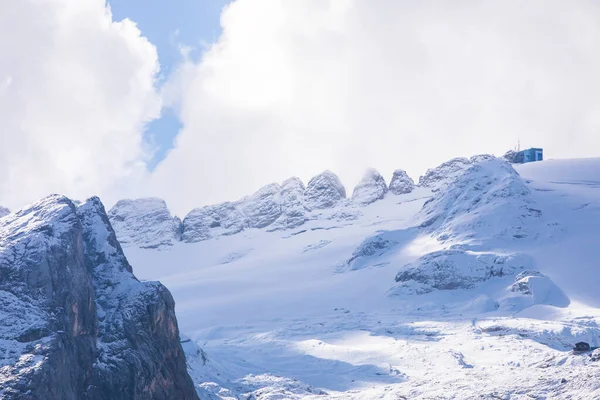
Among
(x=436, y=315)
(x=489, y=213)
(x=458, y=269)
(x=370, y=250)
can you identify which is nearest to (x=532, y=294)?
(x=436, y=315)

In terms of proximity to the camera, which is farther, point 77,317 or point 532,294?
point 532,294

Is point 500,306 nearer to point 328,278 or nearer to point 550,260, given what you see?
point 550,260

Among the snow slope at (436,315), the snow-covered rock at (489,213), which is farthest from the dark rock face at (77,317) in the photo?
the snow-covered rock at (489,213)

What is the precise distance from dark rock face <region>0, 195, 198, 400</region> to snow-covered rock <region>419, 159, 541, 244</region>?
4286 inches

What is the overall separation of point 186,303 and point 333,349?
7264 centimetres

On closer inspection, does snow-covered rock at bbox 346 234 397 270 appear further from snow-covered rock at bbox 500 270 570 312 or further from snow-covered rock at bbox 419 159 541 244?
snow-covered rock at bbox 500 270 570 312

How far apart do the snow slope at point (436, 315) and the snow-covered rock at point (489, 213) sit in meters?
0.38

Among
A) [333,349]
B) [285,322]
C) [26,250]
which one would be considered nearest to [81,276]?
[26,250]

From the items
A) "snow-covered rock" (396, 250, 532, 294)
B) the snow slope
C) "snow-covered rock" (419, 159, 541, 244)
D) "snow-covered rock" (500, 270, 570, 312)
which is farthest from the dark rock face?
"snow-covered rock" (419, 159, 541, 244)

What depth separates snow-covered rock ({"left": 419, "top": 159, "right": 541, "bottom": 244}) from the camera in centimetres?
17888

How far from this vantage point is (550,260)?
162625 millimetres

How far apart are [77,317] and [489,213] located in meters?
130

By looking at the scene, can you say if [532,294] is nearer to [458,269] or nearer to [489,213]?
[458,269]

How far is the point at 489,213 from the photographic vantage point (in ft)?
607
